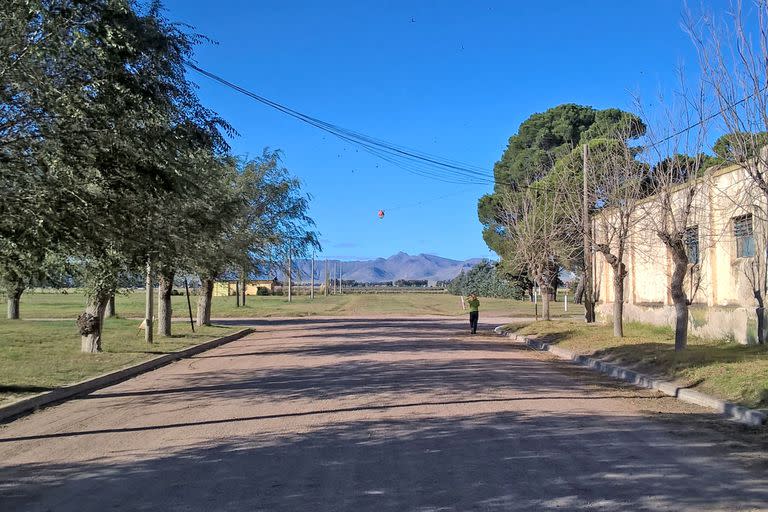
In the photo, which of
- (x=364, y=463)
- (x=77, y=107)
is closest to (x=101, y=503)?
(x=364, y=463)

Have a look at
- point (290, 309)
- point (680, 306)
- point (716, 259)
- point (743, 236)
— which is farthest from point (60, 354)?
point (290, 309)

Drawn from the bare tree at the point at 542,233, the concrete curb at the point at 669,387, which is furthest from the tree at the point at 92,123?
the bare tree at the point at 542,233

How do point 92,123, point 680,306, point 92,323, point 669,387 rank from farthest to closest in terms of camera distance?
1. point 92,323
2. point 680,306
3. point 669,387
4. point 92,123

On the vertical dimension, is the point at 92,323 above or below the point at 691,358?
above

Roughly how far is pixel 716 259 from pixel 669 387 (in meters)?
10.2

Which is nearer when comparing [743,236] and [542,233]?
[743,236]

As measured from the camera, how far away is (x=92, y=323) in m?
18.4

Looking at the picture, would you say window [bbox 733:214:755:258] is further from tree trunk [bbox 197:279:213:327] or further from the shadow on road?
tree trunk [bbox 197:279:213:327]

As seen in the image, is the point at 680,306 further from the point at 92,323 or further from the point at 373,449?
the point at 92,323

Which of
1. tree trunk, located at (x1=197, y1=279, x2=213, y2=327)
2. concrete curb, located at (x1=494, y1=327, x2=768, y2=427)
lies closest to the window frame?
concrete curb, located at (x1=494, y1=327, x2=768, y2=427)

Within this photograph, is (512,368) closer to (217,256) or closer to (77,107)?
(77,107)

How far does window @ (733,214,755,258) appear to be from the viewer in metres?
18.9

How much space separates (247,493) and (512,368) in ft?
36.4

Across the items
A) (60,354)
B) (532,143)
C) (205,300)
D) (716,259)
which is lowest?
(60,354)
